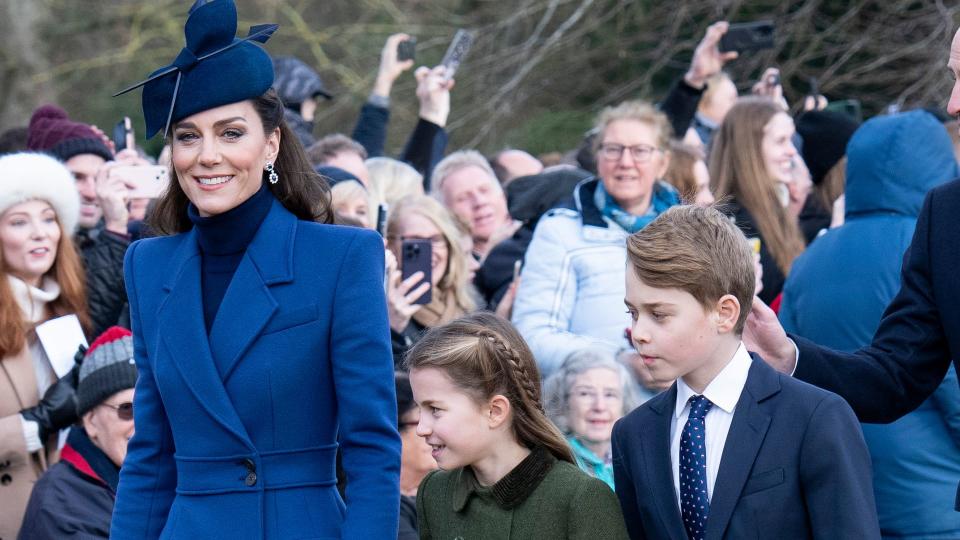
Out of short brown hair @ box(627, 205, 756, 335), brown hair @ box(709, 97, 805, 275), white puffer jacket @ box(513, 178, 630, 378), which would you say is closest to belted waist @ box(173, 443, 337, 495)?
short brown hair @ box(627, 205, 756, 335)

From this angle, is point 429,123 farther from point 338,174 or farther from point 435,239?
point 435,239

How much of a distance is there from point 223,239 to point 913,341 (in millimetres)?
1495

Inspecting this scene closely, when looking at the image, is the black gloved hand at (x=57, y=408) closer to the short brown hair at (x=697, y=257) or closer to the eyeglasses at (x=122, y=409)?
the eyeglasses at (x=122, y=409)

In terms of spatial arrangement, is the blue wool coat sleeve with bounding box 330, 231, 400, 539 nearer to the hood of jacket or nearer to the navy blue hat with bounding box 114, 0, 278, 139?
the navy blue hat with bounding box 114, 0, 278, 139

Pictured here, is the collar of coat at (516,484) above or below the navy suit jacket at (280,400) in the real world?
below

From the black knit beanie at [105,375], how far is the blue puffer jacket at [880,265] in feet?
6.98

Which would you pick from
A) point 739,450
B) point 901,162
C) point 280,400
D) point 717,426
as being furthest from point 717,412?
point 901,162

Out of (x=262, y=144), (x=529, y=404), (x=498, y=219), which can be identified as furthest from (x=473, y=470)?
(x=498, y=219)

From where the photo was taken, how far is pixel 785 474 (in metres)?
2.84

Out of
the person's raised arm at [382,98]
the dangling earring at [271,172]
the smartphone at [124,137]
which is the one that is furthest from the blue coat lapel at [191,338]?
the person's raised arm at [382,98]

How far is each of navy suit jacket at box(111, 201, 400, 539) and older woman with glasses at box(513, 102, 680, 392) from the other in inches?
84.1

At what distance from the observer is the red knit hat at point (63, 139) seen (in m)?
6.56

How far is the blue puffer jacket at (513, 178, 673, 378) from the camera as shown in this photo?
5.04m

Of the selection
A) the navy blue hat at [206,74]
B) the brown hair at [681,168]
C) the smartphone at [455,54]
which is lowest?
the brown hair at [681,168]
